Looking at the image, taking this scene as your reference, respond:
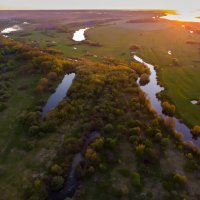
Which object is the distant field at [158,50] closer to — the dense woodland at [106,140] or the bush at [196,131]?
the bush at [196,131]

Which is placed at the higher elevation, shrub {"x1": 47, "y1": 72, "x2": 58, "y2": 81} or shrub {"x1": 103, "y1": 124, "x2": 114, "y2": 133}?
shrub {"x1": 103, "y1": 124, "x2": 114, "y2": 133}

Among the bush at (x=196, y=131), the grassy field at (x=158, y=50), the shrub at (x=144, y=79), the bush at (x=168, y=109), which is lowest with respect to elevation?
the grassy field at (x=158, y=50)

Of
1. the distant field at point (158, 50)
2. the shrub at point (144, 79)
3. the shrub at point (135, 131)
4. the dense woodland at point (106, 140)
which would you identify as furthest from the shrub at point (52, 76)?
the shrub at point (135, 131)

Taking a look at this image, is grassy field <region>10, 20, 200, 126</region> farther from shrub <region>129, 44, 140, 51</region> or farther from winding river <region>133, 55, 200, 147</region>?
winding river <region>133, 55, 200, 147</region>

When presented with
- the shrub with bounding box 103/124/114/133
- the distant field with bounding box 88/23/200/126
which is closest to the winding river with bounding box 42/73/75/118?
the shrub with bounding box 103/124/114/133

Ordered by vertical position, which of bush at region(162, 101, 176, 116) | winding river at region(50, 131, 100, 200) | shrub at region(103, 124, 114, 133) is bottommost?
bush at region(162, 101, 176, 116)

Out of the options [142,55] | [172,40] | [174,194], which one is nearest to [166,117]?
[174,194]

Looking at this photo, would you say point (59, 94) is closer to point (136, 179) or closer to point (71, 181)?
point (71, 181)
